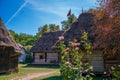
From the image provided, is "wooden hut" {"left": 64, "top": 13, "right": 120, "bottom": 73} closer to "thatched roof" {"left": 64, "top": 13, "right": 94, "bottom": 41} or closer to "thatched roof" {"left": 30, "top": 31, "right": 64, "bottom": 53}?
A: "thatched roof" {"left": 64, "top": 13, "right": 94, "bottom": 41}

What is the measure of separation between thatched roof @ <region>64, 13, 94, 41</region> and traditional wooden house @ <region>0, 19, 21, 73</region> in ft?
20.2

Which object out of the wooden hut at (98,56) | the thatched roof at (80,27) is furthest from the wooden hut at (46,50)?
the wooden hut at (98,56)

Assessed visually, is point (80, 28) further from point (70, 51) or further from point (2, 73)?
point (70, 51)

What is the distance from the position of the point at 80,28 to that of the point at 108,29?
8048 mm

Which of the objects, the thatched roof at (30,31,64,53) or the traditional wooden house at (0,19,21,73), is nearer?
the traditional wooden house at (0,19,21,73)

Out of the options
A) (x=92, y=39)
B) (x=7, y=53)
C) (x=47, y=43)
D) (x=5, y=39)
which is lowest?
(x=7, y=53)

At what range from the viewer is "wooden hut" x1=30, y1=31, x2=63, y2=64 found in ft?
153

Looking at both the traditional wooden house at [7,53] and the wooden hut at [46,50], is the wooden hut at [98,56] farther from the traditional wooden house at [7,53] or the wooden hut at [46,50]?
the wooden hut at [46,50]

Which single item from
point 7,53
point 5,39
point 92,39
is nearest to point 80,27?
point 92,39

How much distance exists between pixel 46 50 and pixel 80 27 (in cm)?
2410

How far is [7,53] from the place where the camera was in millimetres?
25266

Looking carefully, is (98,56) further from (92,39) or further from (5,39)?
(5,39)

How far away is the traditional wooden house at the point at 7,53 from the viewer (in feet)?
80.4

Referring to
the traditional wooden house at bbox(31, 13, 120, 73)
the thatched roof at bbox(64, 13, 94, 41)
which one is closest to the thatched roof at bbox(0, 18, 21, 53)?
the traditional wooden house at bbox(31, 13, 120, 73)
